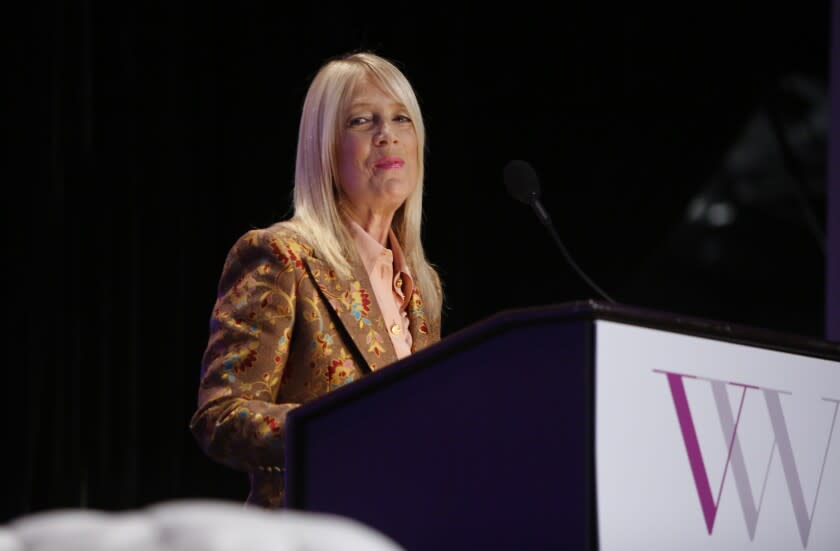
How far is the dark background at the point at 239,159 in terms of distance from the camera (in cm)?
290

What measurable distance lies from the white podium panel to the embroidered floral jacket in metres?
0.62

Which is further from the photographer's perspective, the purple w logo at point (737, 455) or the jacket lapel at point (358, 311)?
the jacket lapel at point (358, 311)

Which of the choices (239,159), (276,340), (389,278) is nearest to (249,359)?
(276,340)

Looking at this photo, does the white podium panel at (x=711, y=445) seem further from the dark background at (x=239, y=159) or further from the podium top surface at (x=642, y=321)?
the dark background at (x=239, y=159)

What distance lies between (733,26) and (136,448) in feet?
7.85

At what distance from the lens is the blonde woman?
5.92 feet

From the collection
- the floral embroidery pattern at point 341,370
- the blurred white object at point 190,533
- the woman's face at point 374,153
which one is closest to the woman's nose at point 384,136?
the woman's face at point 374,153

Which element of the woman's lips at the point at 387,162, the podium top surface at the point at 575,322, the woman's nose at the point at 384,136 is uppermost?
the woman's nose at the point at 384,136

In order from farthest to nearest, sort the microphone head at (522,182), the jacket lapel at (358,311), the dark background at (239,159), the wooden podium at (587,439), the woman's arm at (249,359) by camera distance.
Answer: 1. the dark background at (239,159)
2. the microphone head at (522,182)
3. the jacket lapel at (358,311)
4. the woman's arm at (249,359)
5. the wooden podium at (587,439)

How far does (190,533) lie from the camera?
1.86 ft

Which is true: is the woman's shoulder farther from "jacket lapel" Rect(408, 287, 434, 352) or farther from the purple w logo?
the purple w logo

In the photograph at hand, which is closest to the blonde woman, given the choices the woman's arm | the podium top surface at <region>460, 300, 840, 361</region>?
the woman's arm

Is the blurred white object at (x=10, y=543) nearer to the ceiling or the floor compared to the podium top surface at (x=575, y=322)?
nearer to the ceiling

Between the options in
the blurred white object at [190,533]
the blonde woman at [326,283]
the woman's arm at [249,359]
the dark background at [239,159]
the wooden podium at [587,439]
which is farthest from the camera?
the dark background at [239,159]
